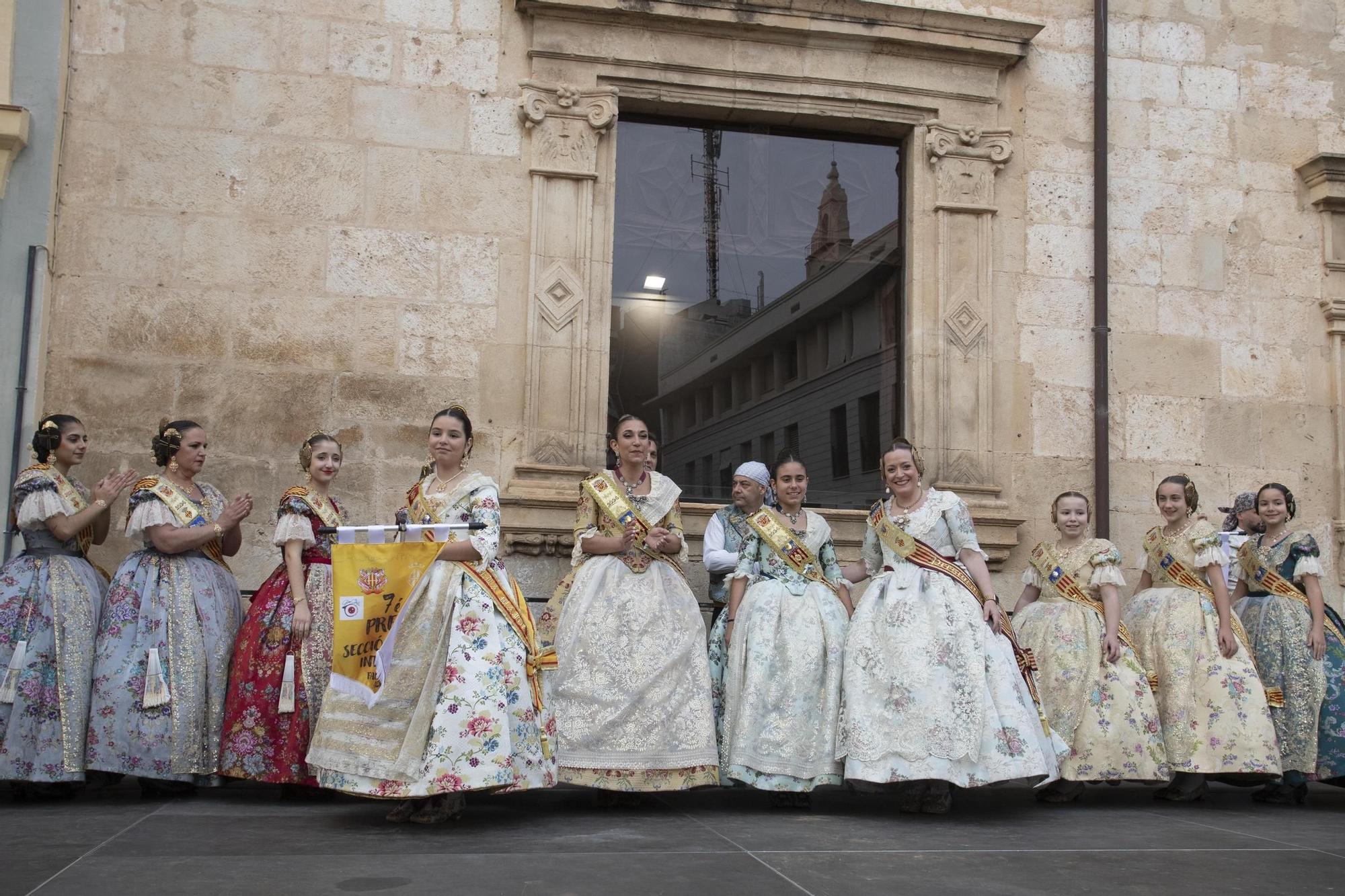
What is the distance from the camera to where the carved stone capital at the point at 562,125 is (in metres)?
8.07

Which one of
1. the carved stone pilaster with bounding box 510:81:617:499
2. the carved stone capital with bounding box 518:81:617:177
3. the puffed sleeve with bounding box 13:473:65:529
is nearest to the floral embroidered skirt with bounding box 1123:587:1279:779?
the carved stone pilaster with bounding box 510:81:617:499

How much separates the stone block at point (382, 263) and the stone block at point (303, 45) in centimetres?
98

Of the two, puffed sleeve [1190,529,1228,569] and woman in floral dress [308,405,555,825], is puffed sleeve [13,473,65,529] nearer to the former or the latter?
woman in floral dress [308,405,555,825]

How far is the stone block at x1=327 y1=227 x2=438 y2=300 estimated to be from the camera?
7840 mm

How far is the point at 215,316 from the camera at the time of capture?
766 centimetres

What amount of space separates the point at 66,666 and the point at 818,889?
376 cm

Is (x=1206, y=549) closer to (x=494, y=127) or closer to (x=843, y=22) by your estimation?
(x=843, y=22)

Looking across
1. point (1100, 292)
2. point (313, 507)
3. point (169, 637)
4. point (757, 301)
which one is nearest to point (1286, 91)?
point (1100, 292)

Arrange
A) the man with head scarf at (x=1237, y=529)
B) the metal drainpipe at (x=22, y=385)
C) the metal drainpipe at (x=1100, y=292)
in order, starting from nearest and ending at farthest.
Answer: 1. the metal drainpipe at (x=22, y=385)
2. the man with head scarf at (x=1237, y=529)
3. the metal drainpipe at (x=1100, y=292)

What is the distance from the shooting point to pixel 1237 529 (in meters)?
8.27

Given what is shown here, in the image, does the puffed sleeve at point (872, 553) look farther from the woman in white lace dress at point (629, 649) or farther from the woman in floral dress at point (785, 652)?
the woman in white lace dress at point (629, 649)

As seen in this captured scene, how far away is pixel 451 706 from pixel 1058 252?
5.23 m

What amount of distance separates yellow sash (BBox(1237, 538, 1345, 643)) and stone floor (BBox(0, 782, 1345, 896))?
3.68ft

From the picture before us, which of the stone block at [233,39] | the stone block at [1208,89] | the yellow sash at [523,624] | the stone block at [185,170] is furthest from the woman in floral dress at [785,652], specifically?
the stone block at [1208,89]
